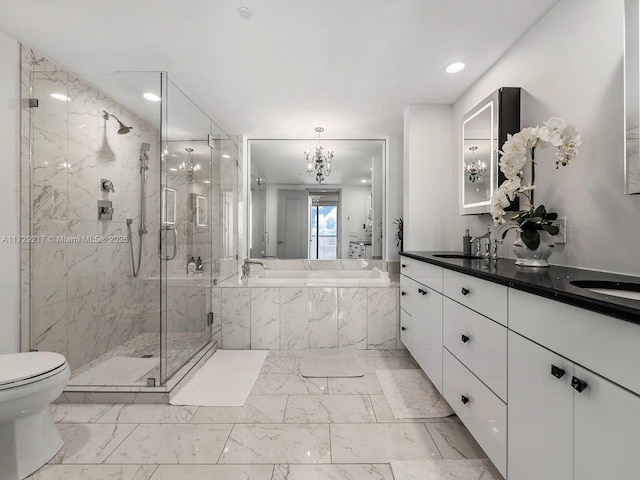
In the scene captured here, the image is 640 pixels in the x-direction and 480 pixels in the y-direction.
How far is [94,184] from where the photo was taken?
7.58 feet

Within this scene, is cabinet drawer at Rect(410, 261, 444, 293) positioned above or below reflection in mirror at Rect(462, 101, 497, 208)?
below

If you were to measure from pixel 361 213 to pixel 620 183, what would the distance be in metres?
2.73

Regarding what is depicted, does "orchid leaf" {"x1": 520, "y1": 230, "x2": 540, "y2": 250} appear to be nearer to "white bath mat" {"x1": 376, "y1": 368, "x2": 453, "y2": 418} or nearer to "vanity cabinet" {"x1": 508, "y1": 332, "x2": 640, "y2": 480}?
"vanity cabinet" {"x1": 508, "y1": 332, "x2": 640, "y2": 480}

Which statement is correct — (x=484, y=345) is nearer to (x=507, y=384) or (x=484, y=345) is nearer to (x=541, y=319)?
(x=507, y=384)

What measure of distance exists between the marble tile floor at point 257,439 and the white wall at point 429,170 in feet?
5.13

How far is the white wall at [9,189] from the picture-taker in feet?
5.93

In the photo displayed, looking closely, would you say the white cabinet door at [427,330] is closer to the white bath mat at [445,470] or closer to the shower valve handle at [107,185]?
the white bath mat at [445,470]

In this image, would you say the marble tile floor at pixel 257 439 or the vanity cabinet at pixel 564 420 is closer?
the vanity cabinet at pixel 564 420

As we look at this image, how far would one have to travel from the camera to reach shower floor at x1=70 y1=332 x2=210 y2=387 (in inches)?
83.2

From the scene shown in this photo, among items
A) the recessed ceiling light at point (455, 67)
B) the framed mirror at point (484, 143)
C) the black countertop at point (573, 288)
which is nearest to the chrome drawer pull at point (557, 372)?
the black countertop at point (573, 288)

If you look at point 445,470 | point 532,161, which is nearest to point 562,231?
point 532,161

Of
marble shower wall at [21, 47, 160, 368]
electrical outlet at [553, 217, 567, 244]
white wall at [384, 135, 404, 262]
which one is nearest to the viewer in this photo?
electrical outlet at [553, 217, 567, 244]

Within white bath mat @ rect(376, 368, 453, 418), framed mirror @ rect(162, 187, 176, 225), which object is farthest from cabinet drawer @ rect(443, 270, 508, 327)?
framed mirror @ rect(162, 187, 176, 225)

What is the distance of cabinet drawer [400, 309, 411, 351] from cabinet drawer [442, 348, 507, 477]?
2.28 ft
